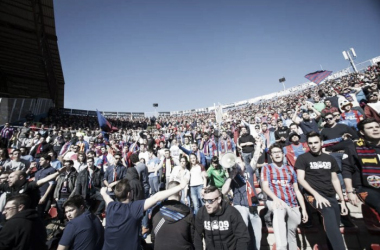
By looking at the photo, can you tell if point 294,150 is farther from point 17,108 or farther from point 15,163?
point 17,108

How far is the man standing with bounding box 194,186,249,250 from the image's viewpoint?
2359 millimetres

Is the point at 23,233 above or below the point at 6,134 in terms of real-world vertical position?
below

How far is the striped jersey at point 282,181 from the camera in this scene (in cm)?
304

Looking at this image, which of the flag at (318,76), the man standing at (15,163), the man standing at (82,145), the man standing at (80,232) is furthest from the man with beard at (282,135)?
the flag at (318,76)

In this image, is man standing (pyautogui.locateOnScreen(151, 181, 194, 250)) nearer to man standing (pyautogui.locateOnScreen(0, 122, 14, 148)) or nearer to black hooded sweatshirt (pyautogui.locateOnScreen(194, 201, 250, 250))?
black hooded sweatshirt (pyautogui.locateOnScreen(194, 201, 250, 250))

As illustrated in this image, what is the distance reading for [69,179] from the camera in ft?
17.0

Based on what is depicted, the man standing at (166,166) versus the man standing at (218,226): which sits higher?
the man standing at (166,166)

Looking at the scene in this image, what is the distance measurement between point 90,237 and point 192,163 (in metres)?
3.33

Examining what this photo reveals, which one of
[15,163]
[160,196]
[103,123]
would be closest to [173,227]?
[160,196]

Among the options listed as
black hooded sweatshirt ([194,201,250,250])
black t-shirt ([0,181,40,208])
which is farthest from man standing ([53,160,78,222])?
black hooded sweatshirt ([194,201,250,250])

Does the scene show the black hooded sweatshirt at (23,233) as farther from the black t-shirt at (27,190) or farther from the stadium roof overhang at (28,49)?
the stadium roof overhang at (28,49)

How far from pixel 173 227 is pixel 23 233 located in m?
1.94

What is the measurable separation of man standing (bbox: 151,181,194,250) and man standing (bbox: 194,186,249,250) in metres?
0.13

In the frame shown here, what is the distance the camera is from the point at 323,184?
286 cm
